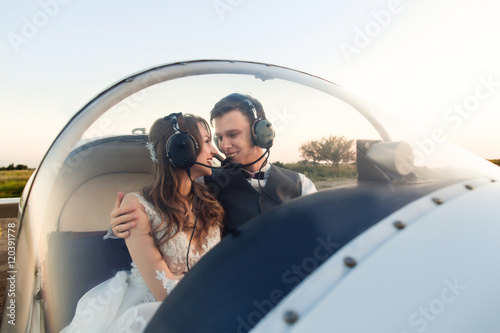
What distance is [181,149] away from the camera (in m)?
1.03

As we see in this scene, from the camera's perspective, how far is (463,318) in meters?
0.60

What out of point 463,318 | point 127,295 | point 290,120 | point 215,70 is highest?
point 215,70

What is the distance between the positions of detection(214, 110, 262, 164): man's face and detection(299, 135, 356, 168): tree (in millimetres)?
140

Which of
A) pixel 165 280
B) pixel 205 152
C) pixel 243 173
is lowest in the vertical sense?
pixel 165 280

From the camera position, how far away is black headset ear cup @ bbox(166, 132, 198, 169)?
1020mm

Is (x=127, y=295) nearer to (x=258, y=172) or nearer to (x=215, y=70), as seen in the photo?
(x=258, y=172)

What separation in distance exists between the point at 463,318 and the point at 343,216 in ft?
0.90

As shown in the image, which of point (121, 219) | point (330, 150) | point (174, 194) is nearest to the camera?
point (330, 150)

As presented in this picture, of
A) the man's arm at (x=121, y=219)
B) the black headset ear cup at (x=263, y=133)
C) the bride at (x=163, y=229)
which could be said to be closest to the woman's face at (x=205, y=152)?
the bride at (x=163, y=229)

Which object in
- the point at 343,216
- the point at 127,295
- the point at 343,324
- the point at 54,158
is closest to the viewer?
the point at 343,324

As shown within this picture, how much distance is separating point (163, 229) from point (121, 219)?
178 millimetres

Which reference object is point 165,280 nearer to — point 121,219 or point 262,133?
point 121,219

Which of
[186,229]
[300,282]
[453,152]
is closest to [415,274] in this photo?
[300,282]

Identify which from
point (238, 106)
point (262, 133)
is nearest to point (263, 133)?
point (262, 133)
